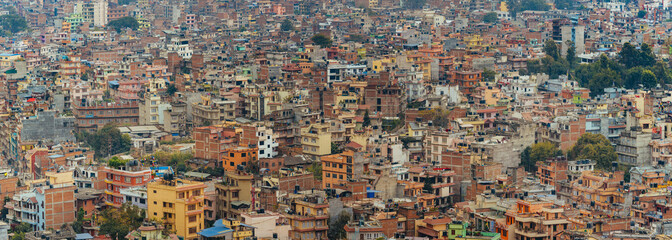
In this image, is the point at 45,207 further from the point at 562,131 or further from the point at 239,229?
the point at 562,131

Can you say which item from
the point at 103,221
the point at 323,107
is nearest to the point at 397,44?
the point at 323,107

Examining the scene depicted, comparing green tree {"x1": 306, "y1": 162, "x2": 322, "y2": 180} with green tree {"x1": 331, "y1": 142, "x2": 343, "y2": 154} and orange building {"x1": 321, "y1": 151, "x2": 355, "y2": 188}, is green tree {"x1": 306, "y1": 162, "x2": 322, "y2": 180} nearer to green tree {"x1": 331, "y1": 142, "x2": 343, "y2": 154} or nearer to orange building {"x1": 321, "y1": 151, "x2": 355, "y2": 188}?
orange building {"x1": 321, "y1": 151, "x2": 355, "y2": 188}

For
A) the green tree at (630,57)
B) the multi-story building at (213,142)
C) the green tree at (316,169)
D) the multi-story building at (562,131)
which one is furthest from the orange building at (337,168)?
the green tree at (630,57)

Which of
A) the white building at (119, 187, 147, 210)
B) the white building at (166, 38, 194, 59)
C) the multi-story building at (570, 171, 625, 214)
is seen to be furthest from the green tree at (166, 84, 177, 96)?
the multi-story building at (570, 171, 625, 214)

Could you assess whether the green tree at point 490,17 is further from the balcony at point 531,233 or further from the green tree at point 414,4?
the balcony at point 531,233

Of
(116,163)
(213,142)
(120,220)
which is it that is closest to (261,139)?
(213,142)

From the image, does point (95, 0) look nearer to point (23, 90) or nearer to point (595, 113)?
point (23, 90)
